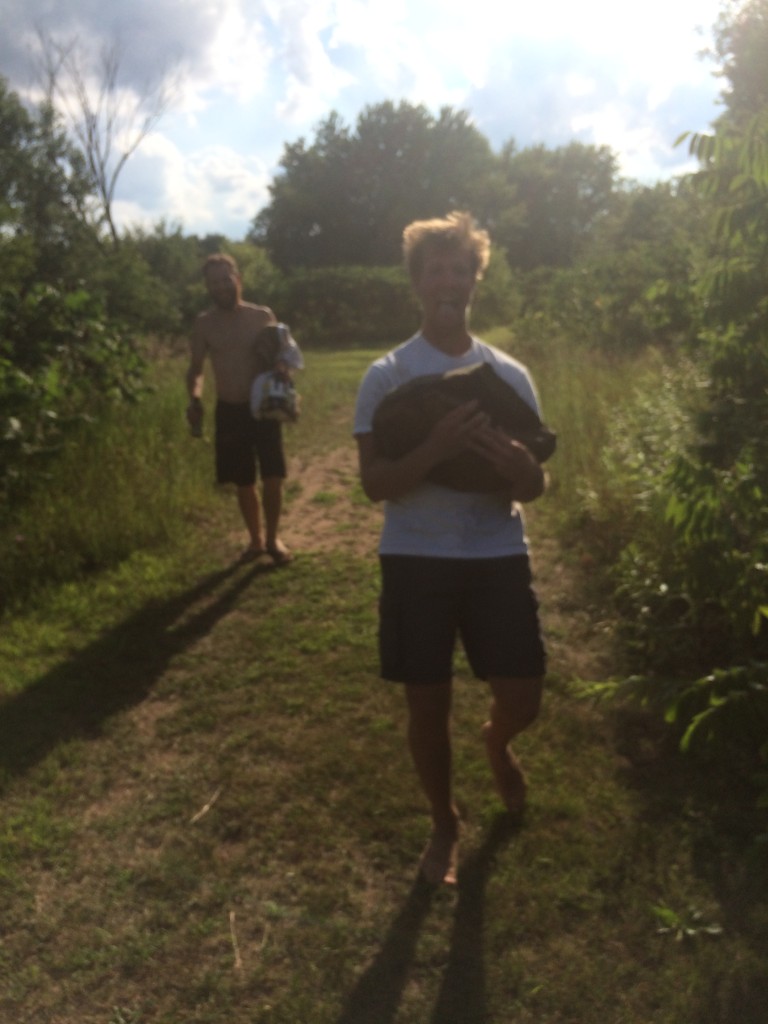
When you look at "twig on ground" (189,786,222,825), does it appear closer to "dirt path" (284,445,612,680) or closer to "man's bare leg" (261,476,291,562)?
"dirt path" (284,445,612,680)

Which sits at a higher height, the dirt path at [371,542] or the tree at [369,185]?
the tree at [369,185]

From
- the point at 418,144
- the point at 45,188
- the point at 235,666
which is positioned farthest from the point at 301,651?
the point at 418,144

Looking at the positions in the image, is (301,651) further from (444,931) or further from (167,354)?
(167,354)

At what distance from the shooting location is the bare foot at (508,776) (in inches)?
118

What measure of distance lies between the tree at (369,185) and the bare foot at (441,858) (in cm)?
4242

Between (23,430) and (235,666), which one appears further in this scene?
(23,430)

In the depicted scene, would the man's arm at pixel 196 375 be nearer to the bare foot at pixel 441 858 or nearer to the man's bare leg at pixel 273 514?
the man's bare leg at pixel 273 514

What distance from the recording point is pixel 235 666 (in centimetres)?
445

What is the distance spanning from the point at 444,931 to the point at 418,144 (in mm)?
49630

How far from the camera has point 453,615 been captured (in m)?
2.54

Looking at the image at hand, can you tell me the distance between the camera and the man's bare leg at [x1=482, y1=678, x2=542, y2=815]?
2.62m

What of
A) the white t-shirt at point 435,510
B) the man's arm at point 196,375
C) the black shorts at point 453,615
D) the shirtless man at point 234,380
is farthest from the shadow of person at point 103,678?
the white t-shirt at point 435,510

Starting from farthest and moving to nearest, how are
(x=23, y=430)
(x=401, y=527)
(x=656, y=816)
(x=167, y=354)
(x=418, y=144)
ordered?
(x=418, y=144) < (x=167, y=354) < (x=23, y=430) < (x=656, y=816) < (x=401, y=527)

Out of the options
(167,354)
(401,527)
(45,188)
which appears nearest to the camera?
(401,527)
